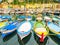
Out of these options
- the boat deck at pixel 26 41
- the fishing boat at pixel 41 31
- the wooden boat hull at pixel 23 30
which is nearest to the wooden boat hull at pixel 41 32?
the fishing boat at pixel 41 31

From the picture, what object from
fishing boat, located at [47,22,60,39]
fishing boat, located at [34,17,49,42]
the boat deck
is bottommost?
the boat deck

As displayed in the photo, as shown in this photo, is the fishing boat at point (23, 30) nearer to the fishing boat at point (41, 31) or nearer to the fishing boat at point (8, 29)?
the fishing boat at point (8, 29)

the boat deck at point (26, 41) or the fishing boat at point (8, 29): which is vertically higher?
the fishing boat at point (8, 29)

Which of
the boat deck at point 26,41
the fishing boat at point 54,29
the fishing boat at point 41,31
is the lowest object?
the boat deck at point 26,41

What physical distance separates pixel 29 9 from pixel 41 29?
1371 centimetres

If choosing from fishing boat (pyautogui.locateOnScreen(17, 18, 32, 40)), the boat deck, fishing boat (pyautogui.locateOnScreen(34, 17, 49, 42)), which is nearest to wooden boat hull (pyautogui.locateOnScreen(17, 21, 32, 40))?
fishing boat (pyautogui.locateOnScreen(17, 18, 32, 40))

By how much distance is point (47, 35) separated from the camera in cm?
2080

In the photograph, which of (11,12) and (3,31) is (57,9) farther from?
(3,31)

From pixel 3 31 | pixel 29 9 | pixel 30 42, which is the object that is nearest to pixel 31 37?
pixel 30 42

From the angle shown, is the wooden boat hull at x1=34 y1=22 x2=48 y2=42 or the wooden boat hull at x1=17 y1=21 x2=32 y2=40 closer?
the wooden boat hull at x1=34 y1=22 x2=48 y2=42

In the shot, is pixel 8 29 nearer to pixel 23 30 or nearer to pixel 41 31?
pixel 23 30

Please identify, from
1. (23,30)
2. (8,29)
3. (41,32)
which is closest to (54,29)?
(41,32)

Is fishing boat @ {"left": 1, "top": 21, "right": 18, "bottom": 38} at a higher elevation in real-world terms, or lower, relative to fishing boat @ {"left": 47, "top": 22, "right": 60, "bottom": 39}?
higher

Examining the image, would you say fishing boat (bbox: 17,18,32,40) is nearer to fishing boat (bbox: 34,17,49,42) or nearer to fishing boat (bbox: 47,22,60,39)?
fishing boat (bbox: 34,17,49,42)
